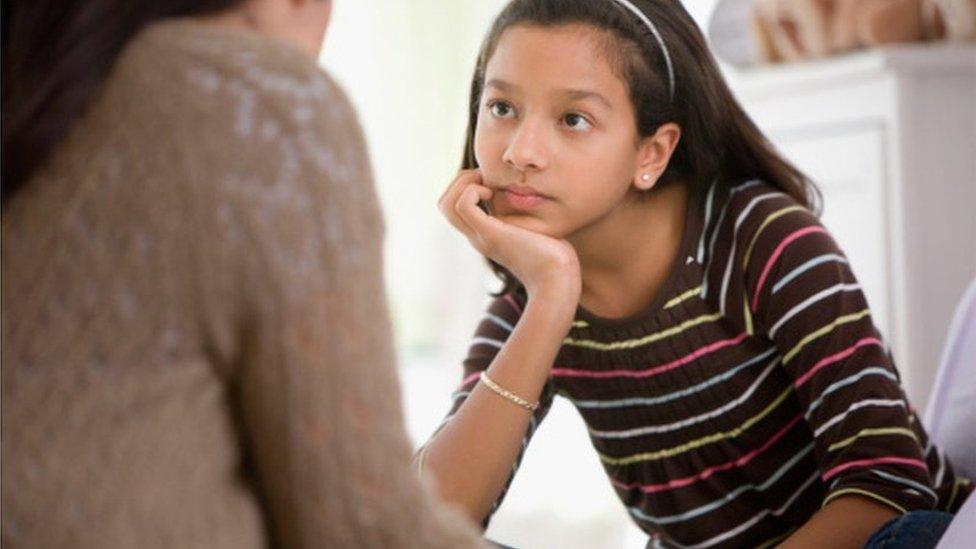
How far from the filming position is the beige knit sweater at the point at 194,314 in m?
0.70

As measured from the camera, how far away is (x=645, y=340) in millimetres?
1507

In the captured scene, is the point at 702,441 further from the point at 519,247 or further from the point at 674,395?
the point at 519,247

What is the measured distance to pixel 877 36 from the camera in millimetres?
2369

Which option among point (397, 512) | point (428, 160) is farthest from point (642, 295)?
point (428, 160)

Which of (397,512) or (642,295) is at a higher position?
(397,512)

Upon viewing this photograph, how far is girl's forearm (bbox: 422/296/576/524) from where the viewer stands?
1338mm

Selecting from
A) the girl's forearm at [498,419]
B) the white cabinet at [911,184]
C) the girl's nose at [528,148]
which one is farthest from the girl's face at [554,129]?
the white cabinet at [911,184]

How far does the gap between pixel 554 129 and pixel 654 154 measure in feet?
0.46

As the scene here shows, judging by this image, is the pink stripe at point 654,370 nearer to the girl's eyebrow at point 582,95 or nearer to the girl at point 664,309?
the girl at point 664,309

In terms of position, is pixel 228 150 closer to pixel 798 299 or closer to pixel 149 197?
pixel 149 197

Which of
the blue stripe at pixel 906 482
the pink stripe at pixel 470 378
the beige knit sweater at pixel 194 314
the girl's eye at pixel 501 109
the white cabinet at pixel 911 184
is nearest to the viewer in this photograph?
the beige knit sweater at pixel 194 314

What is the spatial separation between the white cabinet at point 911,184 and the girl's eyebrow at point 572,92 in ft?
3.45

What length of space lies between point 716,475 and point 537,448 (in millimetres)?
1991

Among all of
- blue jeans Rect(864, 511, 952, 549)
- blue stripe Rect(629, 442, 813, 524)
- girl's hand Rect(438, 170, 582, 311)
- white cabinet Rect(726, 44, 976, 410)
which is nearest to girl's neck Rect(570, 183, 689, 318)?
girl's hand Rect(438, 170, 582, 311)
